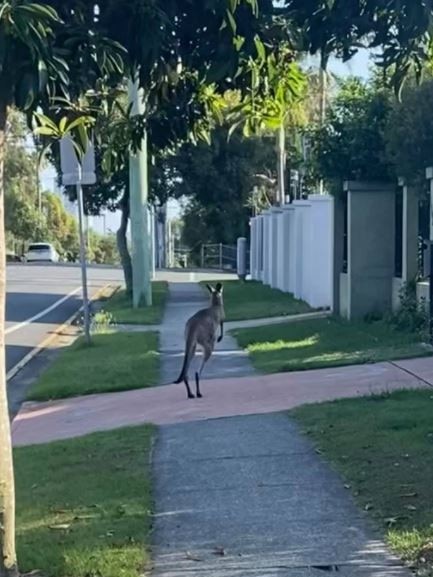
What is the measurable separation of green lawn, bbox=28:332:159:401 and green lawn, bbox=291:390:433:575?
4.19m

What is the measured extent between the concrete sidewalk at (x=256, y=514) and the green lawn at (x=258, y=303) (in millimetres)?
16380

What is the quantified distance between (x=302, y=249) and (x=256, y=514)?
78.3ft

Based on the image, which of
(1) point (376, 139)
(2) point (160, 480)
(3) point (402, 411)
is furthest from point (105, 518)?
(1) point (376, 139)

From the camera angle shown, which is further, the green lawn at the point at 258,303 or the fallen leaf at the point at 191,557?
the green lawn at the point at 258,303

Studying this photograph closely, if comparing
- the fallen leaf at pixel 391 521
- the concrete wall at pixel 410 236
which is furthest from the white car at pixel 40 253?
the fallen leaf at pixel 391 521

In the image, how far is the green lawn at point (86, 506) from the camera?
7184 mm

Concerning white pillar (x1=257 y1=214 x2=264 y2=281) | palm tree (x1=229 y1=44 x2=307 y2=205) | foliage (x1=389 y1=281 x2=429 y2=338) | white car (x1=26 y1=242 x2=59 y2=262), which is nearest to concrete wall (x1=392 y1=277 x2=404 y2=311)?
foliage (x1=389 y1=281 x2=429 y2=338)

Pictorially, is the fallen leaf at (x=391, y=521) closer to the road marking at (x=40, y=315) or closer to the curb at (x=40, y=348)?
the curb at (x=40, y=348)

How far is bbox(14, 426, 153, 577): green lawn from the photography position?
7184 mm

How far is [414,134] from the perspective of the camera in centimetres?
1988

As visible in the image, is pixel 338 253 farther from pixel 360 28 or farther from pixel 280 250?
pixel 360 28

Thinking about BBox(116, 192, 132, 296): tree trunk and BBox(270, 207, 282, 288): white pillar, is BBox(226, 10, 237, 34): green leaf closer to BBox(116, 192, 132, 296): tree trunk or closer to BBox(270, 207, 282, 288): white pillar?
BBox(116, 192, 132, 296): tree trunk

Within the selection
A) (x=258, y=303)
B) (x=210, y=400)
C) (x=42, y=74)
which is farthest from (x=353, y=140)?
(x=42, y=74)

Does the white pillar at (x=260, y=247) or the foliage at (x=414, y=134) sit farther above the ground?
the foliage at (x=414, y=134)
